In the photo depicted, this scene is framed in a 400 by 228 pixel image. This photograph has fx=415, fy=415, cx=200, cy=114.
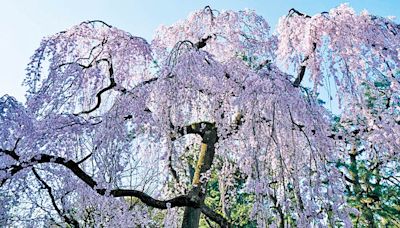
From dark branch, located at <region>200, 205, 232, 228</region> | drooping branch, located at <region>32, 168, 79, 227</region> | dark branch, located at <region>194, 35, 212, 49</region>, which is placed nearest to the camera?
dark branch, located at <region>200, 205, 232, 228</region>

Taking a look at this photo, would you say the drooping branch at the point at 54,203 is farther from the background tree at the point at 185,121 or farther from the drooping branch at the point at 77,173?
the drooping branch at the point at 77,173

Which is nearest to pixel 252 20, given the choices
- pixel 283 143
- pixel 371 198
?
pixel 283 143

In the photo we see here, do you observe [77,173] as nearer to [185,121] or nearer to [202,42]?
[185,121]

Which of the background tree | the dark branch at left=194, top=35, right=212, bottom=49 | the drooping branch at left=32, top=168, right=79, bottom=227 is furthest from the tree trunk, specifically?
the drooping branch at left=32, top=168, right=79, bottom=227

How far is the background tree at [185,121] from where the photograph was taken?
3.93 metres

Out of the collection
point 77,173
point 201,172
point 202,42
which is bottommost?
point 77,173

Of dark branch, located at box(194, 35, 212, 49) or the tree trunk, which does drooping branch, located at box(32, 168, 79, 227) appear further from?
dark branch, located at box(194, 35, 212, 49)

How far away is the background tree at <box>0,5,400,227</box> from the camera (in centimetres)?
393

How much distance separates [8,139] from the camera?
3.95 metres

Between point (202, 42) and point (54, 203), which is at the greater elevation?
point (202, 42)

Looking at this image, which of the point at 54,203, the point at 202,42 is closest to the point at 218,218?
the point at 54,203

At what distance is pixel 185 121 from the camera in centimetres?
445

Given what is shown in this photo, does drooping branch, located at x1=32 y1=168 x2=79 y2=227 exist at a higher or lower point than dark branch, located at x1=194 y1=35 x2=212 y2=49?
lower

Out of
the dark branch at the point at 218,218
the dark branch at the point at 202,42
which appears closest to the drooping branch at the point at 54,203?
the dark branch at the point at 218,218
